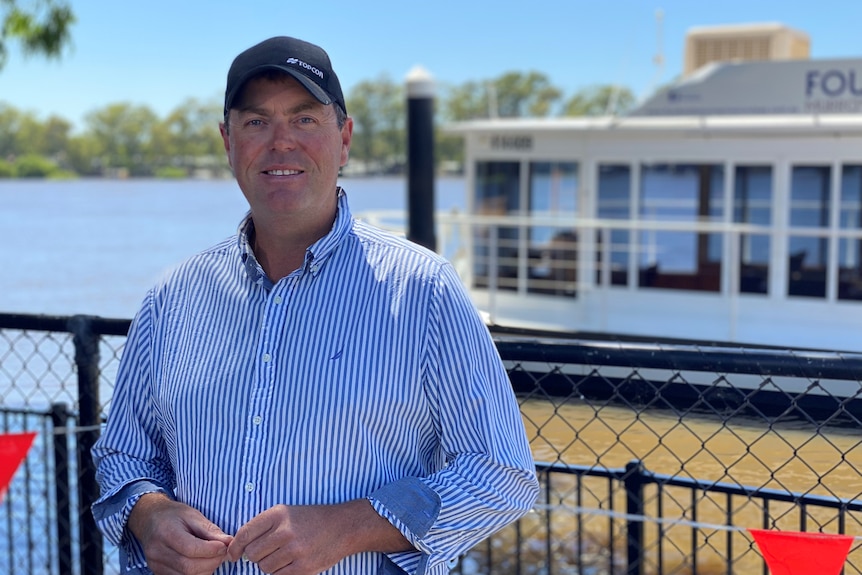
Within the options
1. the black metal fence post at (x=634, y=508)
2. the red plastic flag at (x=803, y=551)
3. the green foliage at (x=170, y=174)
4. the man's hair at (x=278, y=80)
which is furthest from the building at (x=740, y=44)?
the man's hair at (x=278, y=80)

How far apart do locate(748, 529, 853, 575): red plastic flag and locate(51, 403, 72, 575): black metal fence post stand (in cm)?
219

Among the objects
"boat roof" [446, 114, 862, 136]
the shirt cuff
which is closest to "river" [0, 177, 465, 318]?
the shirt cuff

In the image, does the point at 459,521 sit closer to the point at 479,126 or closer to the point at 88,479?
the point at 88,479

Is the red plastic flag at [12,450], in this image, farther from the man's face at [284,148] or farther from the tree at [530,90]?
the tree at [530,90]

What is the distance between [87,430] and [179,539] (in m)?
1.45

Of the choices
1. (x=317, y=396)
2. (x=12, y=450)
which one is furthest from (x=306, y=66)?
(x=12, y=450)

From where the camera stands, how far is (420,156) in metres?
11.1

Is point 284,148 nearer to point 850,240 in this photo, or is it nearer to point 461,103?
point 850,240

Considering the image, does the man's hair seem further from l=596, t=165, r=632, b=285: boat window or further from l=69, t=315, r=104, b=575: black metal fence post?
l=596, t=165, r=632, b=285: boat window

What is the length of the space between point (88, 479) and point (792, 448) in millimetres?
2089

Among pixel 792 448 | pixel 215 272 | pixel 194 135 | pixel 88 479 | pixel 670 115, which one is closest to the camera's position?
pixel 215 272

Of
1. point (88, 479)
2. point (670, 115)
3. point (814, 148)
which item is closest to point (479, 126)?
point (670, 115)

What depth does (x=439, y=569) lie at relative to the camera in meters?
1.74

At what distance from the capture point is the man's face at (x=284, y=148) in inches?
68.2
